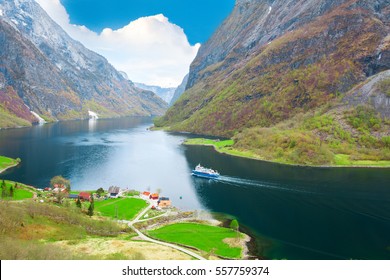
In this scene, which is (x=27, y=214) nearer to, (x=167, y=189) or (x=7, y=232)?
(x=7, y=232)

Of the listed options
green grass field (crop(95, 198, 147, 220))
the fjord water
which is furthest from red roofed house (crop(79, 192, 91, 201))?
the fjord water

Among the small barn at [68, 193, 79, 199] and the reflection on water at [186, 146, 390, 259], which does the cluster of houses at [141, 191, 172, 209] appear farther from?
the small barn at [68, 193, 79, 199]

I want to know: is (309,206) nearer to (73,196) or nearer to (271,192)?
(271,192)

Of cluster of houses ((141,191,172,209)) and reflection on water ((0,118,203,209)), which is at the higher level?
reflection on water ((0,118,203,209))

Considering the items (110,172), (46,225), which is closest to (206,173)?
(110,172)

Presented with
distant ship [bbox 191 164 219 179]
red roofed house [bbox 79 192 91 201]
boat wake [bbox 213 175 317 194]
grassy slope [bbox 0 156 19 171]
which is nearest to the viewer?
red roofed house [bbox 79 192 91 201]
